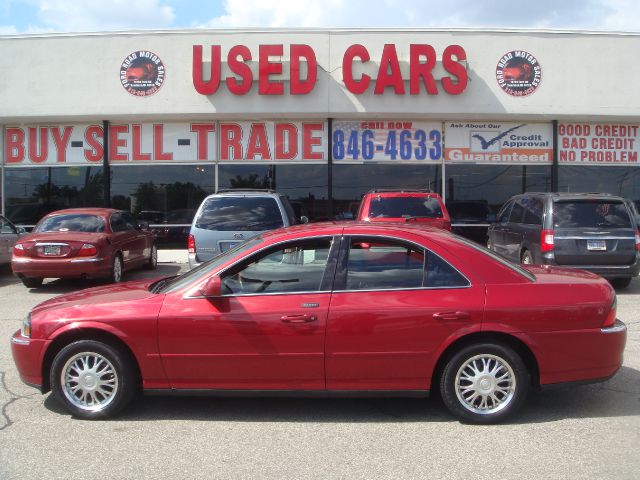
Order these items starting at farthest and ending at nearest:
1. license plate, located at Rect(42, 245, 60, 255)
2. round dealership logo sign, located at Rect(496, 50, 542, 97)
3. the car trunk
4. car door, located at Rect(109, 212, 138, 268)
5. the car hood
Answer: round dealership logo sign, located at Rect(496, 50, 542, 97)
car door, located at Rect(109, 212, 138, 268)
license plate, located at Rect(42, 245, 60, 255)
the car trunk
the car hood

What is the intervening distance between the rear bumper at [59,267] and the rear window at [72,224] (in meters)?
0.95

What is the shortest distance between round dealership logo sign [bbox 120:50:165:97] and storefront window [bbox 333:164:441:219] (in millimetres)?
5201

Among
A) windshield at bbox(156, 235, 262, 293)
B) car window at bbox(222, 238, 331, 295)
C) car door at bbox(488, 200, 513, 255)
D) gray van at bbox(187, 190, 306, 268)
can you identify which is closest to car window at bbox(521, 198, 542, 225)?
car door at bbox(488, 200, 513, 255)

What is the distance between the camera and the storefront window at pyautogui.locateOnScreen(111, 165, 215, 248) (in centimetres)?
1653

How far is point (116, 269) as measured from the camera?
11461 millimetres

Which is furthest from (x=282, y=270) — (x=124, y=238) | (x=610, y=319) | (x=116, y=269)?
(x=124, y=238)

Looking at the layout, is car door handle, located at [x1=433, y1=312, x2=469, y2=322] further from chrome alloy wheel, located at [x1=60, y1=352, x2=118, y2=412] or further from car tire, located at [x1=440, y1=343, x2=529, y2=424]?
chrome alloy wheel, located at [x1=60, y1=352, x2=118, y2=412]

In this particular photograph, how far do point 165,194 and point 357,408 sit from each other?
12.8 m

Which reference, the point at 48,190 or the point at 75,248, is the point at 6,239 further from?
the point at 48,190

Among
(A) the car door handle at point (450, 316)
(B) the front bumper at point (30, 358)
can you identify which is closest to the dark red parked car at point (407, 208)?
(A) the car door handle at point (450, 316)

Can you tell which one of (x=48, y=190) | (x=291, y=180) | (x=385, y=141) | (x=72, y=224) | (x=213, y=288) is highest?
(x=385, y=141)

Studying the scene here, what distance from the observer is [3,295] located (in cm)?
1077

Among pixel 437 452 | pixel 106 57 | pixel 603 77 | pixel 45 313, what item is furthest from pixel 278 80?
pixel 437 452

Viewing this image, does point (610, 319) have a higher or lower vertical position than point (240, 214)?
lower
